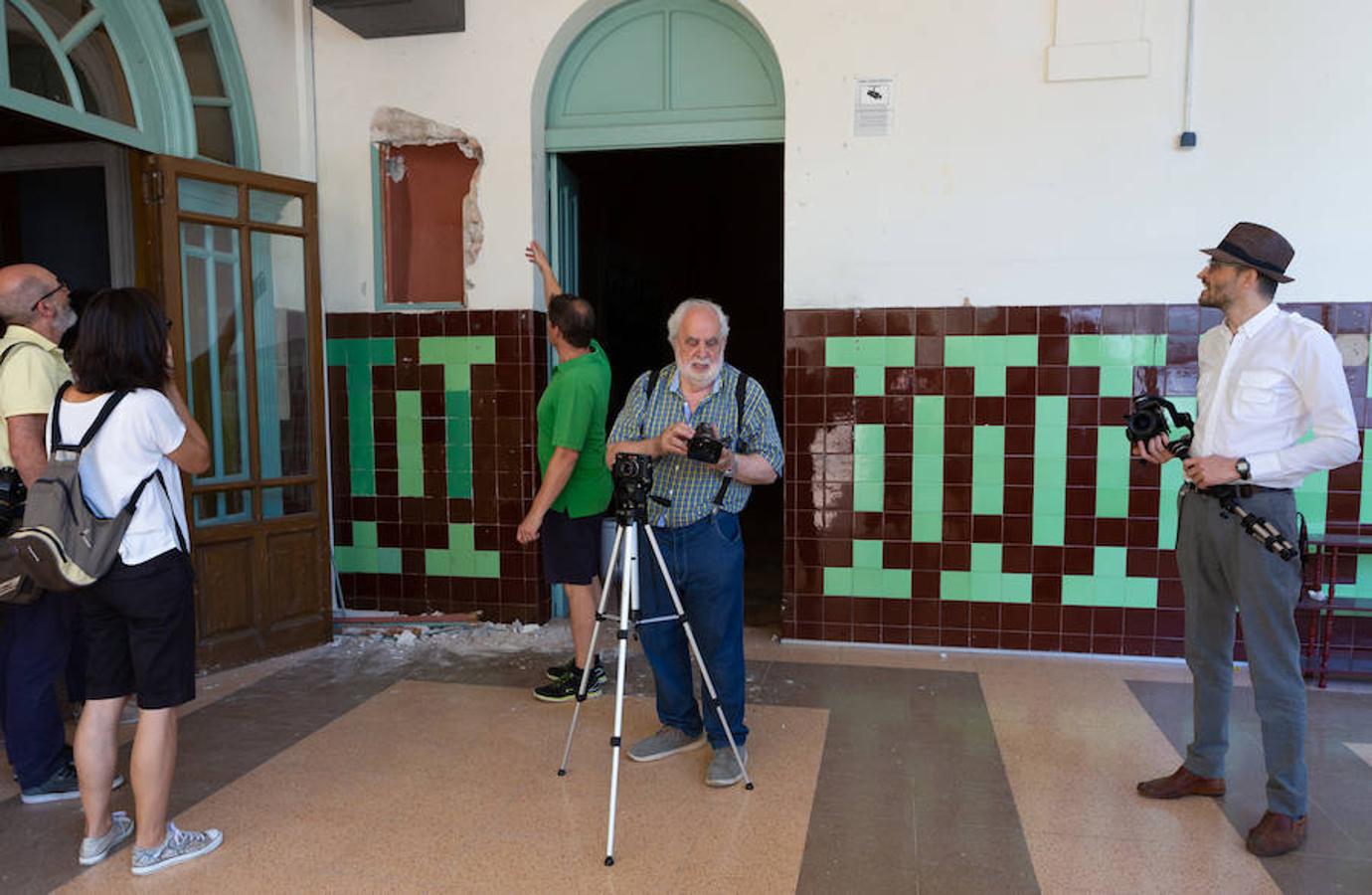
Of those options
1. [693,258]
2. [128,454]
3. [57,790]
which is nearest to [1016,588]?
[128,454]

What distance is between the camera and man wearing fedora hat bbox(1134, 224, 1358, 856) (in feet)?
8.30

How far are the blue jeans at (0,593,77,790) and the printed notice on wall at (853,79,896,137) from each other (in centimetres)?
365

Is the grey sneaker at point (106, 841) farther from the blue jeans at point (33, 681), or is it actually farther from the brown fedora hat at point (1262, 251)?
the brown fedora hat at point (1262, 251)

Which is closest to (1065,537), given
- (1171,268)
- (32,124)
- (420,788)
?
(1171,268)

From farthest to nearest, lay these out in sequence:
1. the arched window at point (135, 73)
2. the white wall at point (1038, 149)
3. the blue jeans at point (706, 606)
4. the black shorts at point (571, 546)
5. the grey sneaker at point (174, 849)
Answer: the white wall at point (1038, 149), the black shorts at point (571, 546), the arched window at point (135, 73), the blue jeans at point (706, 606), the grey sneaker at point (174, 849)

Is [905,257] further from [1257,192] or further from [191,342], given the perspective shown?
[191,342]

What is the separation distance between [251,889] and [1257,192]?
454 centimetres

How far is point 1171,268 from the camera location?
4.00 m

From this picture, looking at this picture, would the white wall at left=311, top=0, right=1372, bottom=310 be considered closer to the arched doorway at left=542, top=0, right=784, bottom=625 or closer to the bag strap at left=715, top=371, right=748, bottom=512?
the arched doorway at left=542, top=0, right=784, bottom=625

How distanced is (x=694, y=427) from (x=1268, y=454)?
1.64m

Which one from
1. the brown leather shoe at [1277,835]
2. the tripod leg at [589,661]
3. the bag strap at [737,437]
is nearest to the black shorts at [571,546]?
the tripod leg at [589,661]

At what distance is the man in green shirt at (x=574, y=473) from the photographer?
3.34m

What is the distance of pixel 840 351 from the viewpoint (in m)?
4.30

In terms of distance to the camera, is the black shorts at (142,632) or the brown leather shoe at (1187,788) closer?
the black shorts at (142,632)
